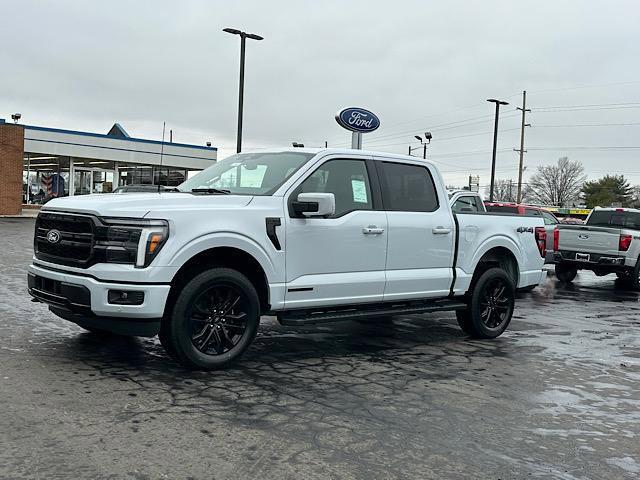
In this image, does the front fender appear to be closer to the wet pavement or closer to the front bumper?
the front bumper

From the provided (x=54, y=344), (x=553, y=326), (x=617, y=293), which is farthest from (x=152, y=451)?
(x=617, y=293)

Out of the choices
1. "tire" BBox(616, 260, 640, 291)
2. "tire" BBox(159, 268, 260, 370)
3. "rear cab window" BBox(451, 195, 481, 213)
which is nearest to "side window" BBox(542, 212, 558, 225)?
"tire" BBox(616, 260, 640, 291)

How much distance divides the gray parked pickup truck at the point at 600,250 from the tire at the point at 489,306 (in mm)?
7383

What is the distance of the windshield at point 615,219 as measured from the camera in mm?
16969

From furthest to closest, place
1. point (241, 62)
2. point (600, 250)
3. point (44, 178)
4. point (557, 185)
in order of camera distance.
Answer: point (557, 185) < point (44, 178) < point (241, 62) < point (600, 250)

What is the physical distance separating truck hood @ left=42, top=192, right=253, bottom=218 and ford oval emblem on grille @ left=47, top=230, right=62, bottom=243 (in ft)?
0.67

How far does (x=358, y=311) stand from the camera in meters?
6.86

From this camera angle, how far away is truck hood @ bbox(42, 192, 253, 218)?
557 centimetres

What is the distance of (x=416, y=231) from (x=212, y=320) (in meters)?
2.60

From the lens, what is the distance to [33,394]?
5027 millimetres

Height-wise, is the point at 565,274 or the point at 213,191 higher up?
the point at 213,191

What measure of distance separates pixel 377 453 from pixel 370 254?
9.64 ft

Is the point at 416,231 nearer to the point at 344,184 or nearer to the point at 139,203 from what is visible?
the point at 344,184

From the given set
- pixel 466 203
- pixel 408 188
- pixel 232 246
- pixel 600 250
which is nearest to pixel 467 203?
pixel 466 203
